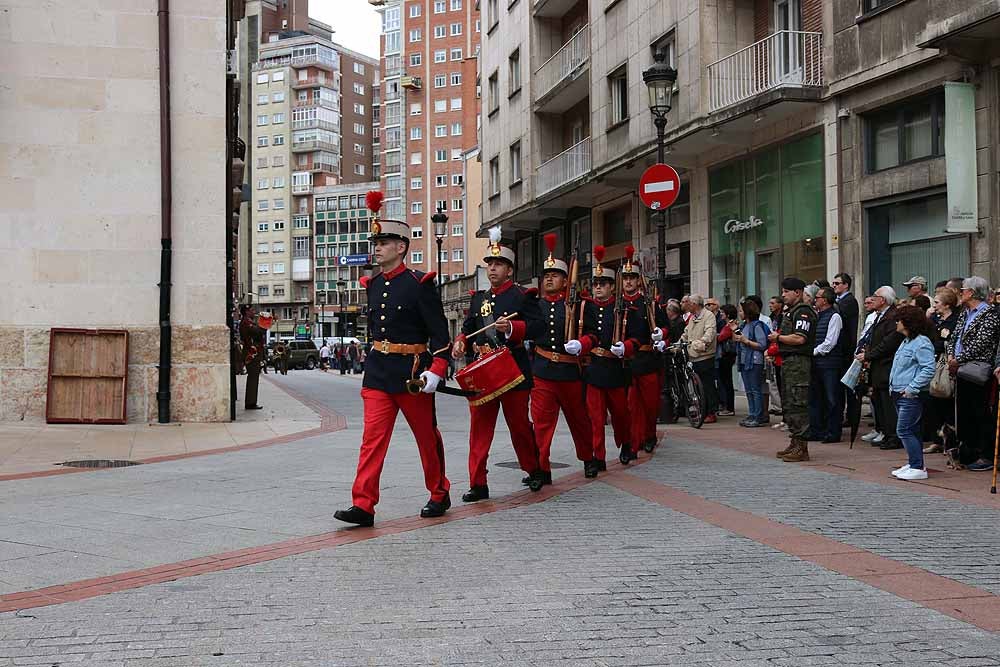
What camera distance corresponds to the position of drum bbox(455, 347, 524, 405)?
8172 mm

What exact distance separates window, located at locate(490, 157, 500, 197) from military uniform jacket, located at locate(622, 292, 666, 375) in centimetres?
2564

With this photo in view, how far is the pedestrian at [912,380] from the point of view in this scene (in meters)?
9.44

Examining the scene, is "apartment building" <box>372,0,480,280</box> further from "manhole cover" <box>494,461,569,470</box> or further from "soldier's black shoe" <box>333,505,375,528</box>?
"soldier's black shoe" <box>333,505,375,528</box>

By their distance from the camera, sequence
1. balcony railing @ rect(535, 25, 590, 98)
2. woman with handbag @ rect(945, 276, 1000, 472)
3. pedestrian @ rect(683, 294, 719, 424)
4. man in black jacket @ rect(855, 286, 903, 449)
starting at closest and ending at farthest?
woman with handbag @ rect(945, 276, 1000, 472) < man in black jacket @ rect(855, 286, 903, 449) < pedestrian @ rect(683, 294, 719, 424) < balcony railing @ rect(535, 25, 590, 98)

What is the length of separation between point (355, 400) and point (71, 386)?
873 centimetres

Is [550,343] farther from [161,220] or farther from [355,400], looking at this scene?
[355,400]

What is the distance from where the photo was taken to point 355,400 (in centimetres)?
2295

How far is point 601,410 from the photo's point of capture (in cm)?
1015

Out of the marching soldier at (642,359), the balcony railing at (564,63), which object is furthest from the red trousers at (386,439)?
the balcony railing at (564,63)

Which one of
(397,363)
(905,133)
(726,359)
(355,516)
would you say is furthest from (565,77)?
(355,516)

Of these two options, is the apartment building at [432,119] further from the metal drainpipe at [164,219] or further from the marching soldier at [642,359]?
the marching soldier at [642,359]

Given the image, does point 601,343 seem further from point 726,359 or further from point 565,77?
point 565,77

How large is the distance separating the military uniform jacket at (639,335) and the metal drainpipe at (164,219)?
691 centimetres

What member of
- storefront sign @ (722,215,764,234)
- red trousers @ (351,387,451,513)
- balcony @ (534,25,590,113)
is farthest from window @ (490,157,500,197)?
red trousers @ (351,387,451,513)
